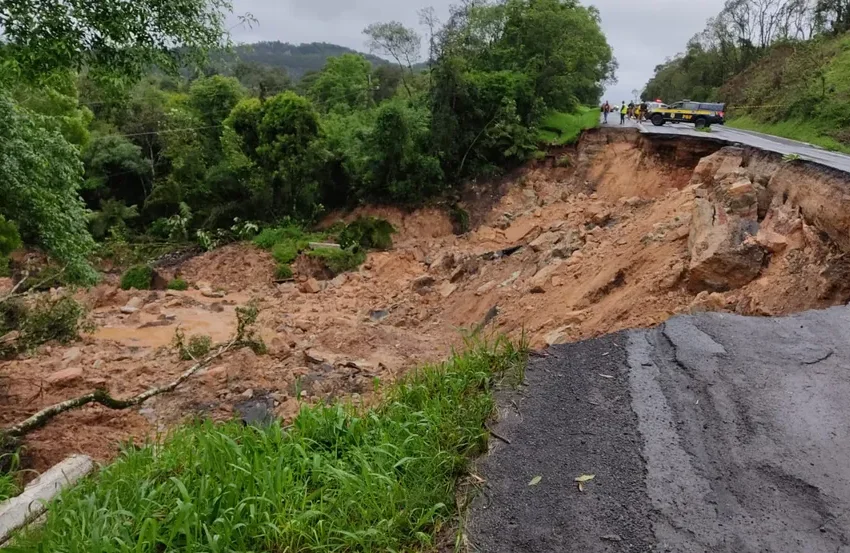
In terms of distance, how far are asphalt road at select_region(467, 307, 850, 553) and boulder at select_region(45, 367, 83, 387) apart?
805 cm

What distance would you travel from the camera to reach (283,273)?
1833cm

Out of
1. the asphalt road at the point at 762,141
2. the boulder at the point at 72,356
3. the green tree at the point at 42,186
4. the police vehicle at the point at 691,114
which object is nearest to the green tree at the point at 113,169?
the boulder at the point at 72,356

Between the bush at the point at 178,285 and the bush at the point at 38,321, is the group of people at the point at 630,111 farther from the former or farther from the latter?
the bush at the point at 38,321

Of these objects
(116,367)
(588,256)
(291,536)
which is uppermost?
(291,536)

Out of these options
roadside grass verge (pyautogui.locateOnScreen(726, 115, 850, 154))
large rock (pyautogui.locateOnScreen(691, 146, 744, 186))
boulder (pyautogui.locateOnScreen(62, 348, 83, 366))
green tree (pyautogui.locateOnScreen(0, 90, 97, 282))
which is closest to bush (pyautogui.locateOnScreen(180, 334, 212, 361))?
boulder (pyautogui.locateOnScreen(62, 348, 83, 366))

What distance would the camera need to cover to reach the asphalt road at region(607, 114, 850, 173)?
35.8 ft

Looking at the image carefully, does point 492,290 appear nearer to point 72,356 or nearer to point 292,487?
point 72,356

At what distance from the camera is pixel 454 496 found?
3.39 m

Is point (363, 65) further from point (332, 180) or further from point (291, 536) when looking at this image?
point (291, 536)

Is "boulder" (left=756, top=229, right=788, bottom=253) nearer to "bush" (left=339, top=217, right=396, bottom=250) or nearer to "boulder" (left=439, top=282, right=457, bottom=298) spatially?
"boulder" (left=439, top=282, right=457, bottom=298)

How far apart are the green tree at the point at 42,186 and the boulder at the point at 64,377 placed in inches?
71.0

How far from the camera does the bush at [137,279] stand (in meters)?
17.9

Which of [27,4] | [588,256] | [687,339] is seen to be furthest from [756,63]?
[27,4]

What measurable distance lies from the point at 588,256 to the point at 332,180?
13.3 m
